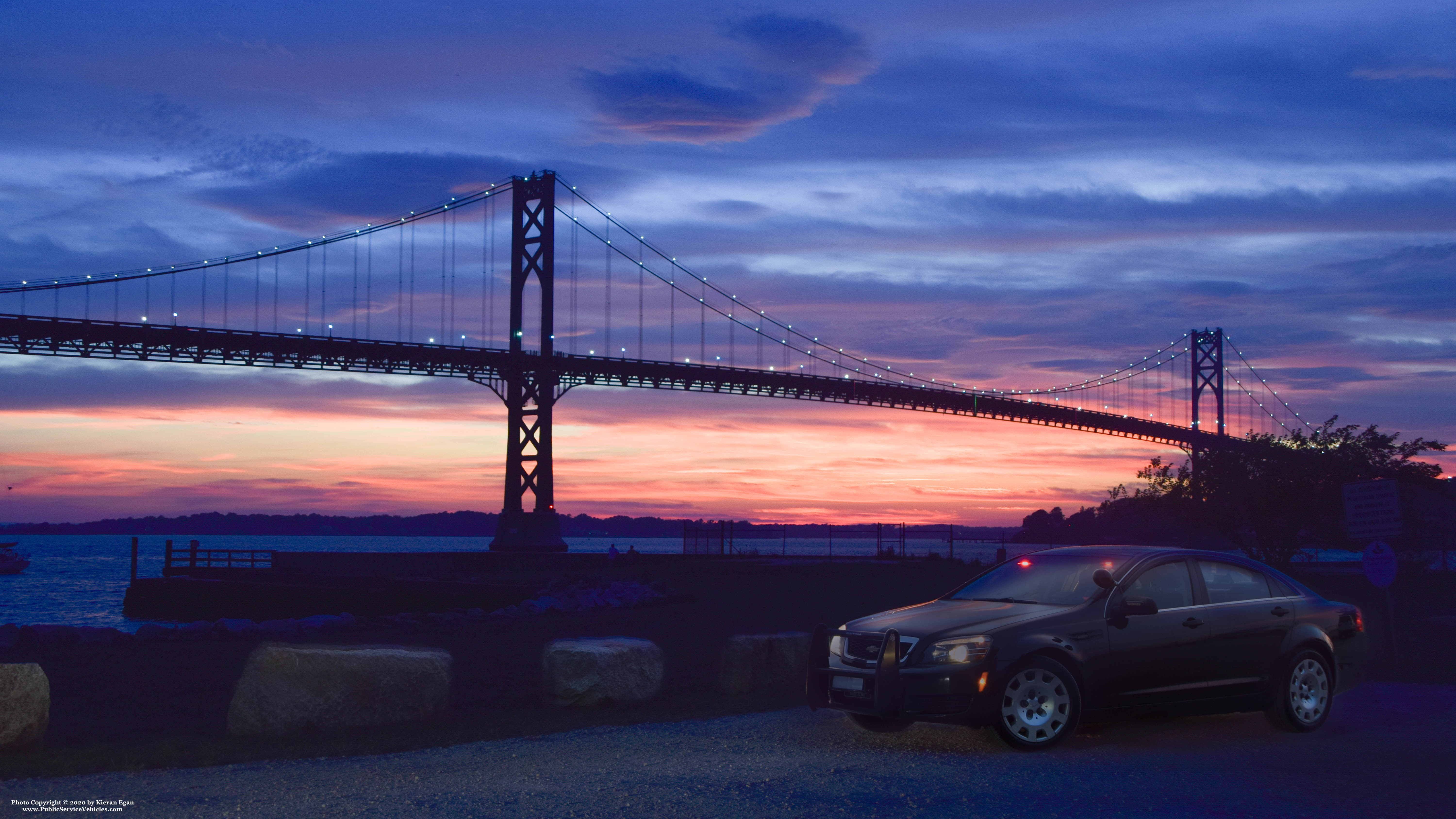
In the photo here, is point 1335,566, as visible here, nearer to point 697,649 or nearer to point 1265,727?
point 697,649

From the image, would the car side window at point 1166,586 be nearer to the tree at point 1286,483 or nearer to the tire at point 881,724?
the tire at point 881,724

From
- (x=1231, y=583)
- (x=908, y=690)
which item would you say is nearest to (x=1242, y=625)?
(x=1231, y=583)

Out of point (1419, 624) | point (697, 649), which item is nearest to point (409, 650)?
point (697, 649)

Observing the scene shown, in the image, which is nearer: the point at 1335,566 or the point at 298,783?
the point at 298,783

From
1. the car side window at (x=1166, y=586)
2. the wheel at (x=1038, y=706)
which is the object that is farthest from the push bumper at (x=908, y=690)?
the car side window at (x=1166, y=586)

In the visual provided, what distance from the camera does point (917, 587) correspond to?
3080cm

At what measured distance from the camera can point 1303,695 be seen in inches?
357

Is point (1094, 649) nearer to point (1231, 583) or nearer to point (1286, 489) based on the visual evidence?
point (1231, 583)

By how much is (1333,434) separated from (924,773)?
23.1 meters

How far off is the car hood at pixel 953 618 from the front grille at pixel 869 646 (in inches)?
2.9

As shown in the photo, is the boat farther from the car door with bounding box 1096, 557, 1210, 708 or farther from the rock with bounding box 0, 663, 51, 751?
the car door with bounding box 1096, 557, 1210, 708

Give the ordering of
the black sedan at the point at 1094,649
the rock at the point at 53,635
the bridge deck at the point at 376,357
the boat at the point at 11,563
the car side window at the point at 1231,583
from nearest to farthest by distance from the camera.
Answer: the black sedan at the point at 1094,649 < the car side window at the point at 1231,583 < the rock at the point at 53,635 < the bridge deck at the point at 376,357 < the boat at the point at 11,563

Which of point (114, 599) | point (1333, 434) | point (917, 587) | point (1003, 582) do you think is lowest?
point (114, 599)

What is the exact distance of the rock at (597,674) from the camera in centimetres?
Answer: 1027
